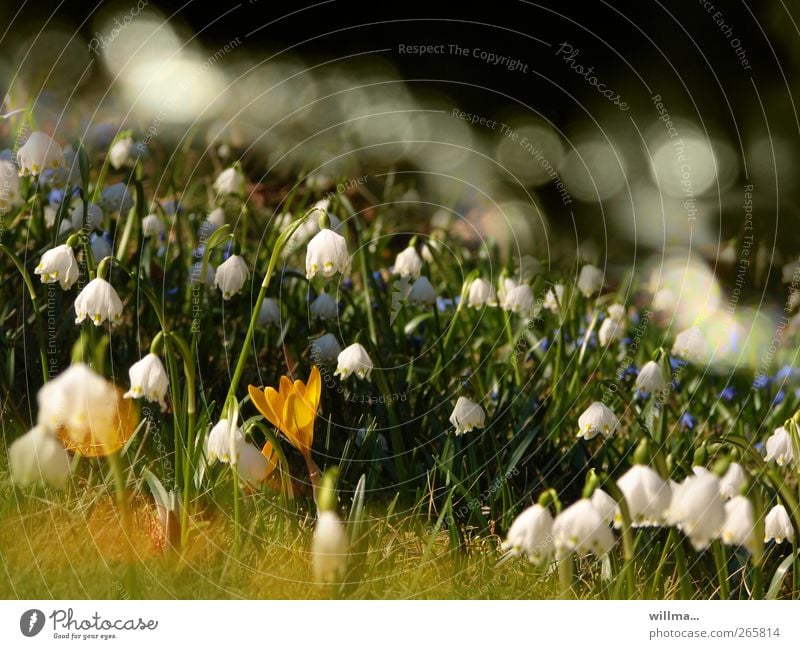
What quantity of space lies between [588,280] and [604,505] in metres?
1.19

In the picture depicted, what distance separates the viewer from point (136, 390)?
1.54 metres

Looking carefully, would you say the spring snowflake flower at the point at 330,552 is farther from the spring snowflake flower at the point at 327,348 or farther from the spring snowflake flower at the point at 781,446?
the spring snowflake flower at the point at 781,446

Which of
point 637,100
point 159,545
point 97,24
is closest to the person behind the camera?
point 159,545

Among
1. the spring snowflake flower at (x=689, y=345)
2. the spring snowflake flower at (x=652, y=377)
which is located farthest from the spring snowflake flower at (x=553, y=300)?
the spring snowflake flower at (x=652, y=377)

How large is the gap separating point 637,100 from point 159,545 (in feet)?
6.30

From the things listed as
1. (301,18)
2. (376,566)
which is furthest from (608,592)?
(301,18)

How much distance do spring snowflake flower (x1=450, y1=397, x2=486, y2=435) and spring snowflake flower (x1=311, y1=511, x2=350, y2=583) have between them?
1.06 feet

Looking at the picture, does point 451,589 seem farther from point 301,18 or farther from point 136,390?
point 301,18

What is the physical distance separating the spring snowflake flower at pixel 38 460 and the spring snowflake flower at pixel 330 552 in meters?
0.46

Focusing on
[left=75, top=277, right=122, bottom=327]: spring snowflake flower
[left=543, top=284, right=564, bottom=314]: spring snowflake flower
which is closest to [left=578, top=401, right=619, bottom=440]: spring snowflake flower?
[left=543, top=284, right=564, bottom=314]: spring snowflake flower

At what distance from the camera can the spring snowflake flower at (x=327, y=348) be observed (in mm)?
2131

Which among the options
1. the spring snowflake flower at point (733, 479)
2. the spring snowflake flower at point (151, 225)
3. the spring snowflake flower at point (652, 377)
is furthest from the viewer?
the spring snowflake flower at point (151, 225)

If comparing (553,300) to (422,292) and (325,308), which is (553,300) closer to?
(422,292)

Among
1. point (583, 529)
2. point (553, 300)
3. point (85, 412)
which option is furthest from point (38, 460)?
point (553, 300)
